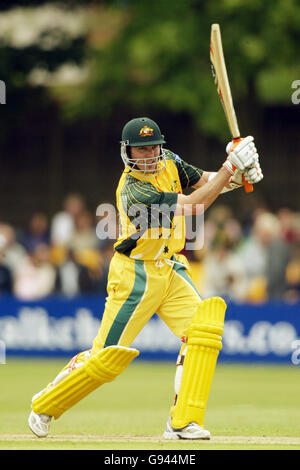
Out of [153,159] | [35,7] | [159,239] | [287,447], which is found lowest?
[287,447]

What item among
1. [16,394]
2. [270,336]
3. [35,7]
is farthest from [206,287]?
[35,7]

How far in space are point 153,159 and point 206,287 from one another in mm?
6380

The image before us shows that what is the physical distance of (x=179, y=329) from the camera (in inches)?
259

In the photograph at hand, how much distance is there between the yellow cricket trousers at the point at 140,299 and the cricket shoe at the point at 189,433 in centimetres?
59

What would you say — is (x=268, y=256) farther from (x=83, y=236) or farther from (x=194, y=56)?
(x=194, y=56)

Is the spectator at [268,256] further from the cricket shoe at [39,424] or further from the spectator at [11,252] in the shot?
the cricket shoe at [39,424]

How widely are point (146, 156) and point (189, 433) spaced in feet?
5.84

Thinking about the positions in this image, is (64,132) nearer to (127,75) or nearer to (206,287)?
(127,75)

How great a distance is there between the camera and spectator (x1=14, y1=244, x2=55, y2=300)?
1348 cm

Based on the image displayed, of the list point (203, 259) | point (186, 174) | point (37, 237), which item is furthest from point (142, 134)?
point (37, 237)

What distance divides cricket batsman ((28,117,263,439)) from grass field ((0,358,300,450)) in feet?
0.96

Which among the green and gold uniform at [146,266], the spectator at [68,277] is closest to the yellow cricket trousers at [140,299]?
the green and gold uniform at [146,266]

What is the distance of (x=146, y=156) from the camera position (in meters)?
6.54

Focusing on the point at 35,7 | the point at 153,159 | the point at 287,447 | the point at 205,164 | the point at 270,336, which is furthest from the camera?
the point at 205,164
